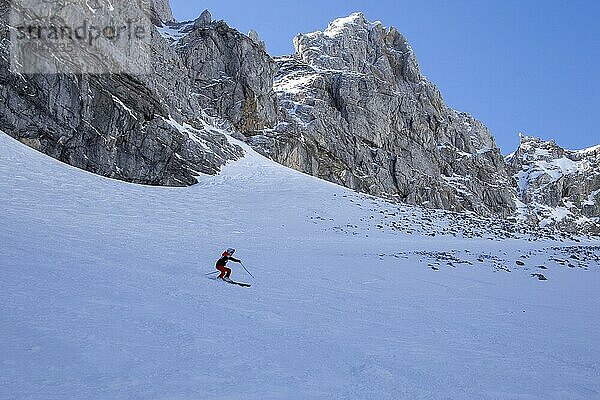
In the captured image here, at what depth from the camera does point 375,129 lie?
75.6 meters

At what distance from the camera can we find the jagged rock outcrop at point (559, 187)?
4077 inches

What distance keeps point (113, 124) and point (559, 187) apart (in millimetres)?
121510

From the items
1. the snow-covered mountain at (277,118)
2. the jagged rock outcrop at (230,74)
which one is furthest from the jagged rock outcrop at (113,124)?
the jagged rock outcrop at (230,74)

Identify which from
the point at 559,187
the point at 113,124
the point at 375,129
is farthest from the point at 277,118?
the point at 559,187

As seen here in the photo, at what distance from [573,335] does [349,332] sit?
404 cm

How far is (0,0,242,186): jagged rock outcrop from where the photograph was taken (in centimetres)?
2794

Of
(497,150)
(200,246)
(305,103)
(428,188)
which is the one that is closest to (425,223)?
(200,246)

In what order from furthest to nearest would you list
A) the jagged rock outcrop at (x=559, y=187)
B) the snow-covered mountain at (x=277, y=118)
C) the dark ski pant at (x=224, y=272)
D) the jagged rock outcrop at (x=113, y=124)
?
1. the jagged rock outcrop at (x=559, y=187)
2. the snow-covered mountain at (x=277, y=118)
3. the jagged rock outcrop at (x=113, y=124)
4. the dark ski pant at (x=224, y=272)

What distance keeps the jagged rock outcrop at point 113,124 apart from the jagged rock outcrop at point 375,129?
15.6 meters

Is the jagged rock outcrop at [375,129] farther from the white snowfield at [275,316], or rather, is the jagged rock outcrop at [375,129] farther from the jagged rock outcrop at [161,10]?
the white snowfield at [275,316]

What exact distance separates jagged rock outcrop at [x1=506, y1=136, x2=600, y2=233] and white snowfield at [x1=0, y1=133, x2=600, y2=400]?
9255 centimetres

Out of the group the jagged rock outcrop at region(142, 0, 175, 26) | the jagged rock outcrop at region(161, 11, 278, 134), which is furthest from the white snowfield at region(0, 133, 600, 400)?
the jagged rock outcrop at region(142, 0, 175, 26)

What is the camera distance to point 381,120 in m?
77.4

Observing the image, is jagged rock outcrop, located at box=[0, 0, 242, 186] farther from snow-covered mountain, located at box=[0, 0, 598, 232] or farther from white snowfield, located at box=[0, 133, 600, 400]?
white snowfield, located at box=[0, 133, 600, 400]
